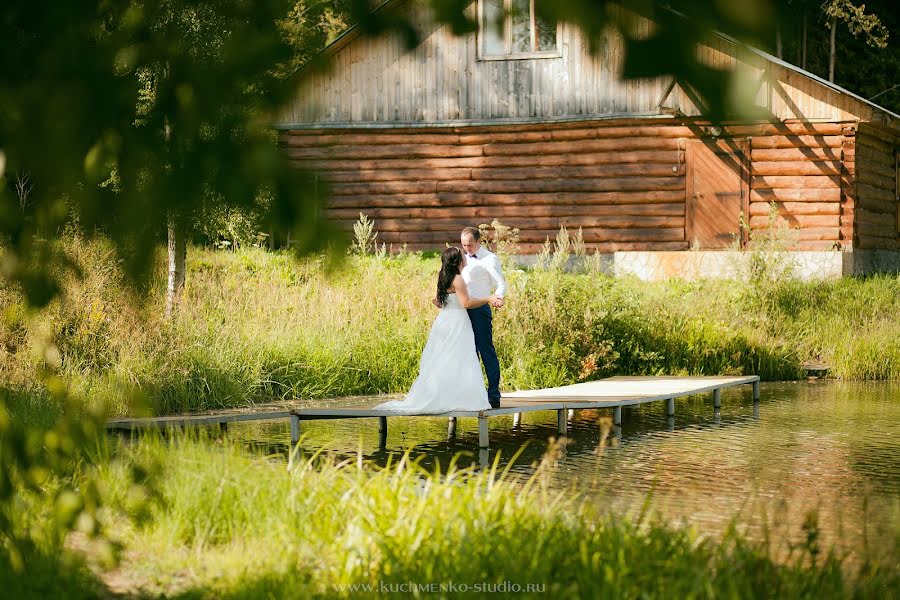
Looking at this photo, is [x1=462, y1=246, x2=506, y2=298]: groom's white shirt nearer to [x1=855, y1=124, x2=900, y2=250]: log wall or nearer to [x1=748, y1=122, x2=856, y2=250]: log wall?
[x1=748, y1=122, x2=856, y2=250]: log wall

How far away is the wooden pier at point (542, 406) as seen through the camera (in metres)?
9.95

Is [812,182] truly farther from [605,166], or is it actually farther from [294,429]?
[294,429]

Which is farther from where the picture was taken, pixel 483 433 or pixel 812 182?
pixel 812 182

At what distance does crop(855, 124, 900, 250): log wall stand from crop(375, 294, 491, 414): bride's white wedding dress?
14763mm

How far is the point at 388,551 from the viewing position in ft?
16.1

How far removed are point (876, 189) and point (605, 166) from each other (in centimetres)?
587

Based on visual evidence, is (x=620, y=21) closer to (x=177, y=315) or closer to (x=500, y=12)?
(x=500, y=12)

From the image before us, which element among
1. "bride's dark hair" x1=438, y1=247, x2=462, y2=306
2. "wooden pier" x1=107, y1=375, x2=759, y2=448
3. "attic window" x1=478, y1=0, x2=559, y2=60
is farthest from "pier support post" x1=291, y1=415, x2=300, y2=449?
"attic window" x1=478, y1=0, x2=559, y2=60

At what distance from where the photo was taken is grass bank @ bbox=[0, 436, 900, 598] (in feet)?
15.2

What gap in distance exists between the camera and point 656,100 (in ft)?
75.8

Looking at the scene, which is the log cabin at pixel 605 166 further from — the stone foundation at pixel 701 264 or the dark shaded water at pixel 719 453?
the dark shaded water at pixel 719 453

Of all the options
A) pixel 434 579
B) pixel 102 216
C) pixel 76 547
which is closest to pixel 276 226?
pixel 102 216

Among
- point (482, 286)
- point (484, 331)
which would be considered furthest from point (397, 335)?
point (482, 286)

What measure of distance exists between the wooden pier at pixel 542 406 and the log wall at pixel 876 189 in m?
11.5
